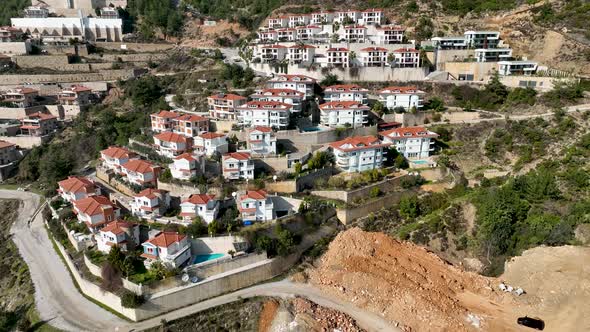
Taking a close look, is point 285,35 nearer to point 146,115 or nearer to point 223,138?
point 146,115

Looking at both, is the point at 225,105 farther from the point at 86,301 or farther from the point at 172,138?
the point at 86,301

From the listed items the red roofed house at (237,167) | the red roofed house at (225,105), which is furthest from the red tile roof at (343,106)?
the red roofed house at (237,167)

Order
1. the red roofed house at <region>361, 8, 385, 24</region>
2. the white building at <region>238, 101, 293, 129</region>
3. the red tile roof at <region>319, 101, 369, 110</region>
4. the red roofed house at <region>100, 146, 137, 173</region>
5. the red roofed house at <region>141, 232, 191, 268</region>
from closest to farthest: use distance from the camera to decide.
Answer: the red roofed house at <region>141, 232, 191, 268</region>, the red roofed house at <region>100, 146, 137, 173</region>, the white building at <region>238, 101, 293, 129</region>, the red tile roof at <region>319, 101, 369, 110</region>, the red roofed house at <region>361, 8, 385, 24</region>

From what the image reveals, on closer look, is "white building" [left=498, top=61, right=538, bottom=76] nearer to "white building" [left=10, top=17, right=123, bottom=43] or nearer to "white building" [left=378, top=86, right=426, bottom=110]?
"white building" [left=378, top=86, right=426, bottom=110]

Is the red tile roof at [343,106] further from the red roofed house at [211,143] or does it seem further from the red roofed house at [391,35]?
the red roofed house at [391,35]

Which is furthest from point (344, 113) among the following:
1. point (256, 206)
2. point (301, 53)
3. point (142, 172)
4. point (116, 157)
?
point (116, 157)

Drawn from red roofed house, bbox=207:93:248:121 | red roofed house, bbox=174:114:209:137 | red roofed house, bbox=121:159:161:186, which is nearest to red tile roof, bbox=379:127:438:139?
red roofed house, bbox=207:93:248:121
